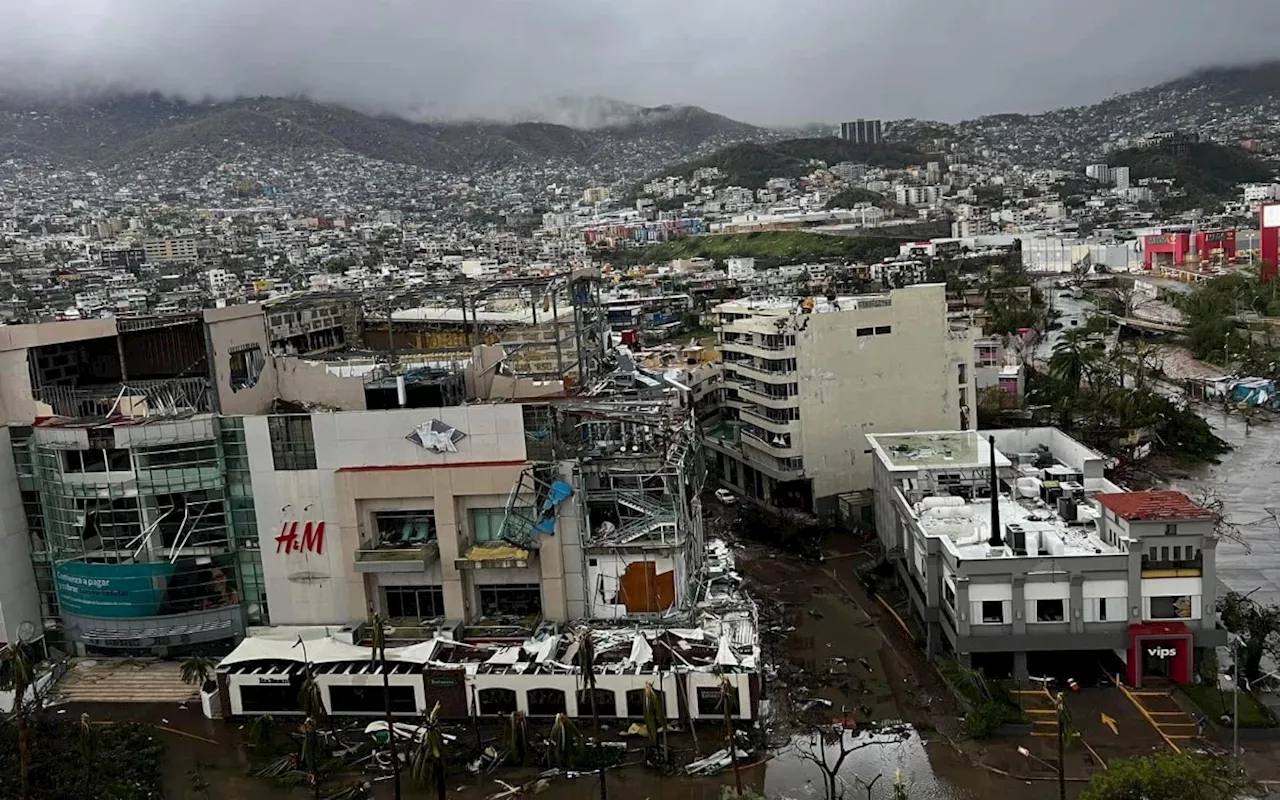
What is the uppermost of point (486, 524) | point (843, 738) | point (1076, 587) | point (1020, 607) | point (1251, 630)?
point (486, 524)

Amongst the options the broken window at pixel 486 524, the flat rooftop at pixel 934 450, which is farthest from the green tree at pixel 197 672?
the flat rooftop at pixel 934 450

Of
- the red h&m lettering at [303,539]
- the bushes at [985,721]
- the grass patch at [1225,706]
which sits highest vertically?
the red h&m lettering at [303,539]

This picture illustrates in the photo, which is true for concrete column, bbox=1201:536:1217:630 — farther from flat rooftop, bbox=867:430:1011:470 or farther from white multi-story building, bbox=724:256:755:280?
white multi-story building, bbox=724:256:755:280

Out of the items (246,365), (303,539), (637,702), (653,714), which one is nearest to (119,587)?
(303,539)

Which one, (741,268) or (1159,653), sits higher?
(741,268)

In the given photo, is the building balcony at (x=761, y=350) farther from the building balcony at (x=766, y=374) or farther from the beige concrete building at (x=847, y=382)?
the building balcony at (x=766, y=374)

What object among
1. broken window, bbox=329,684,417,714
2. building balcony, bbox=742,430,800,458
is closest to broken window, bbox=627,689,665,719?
broken window, bbox=329,684,417,714

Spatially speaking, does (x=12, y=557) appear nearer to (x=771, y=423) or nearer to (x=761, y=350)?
(x=771, y=423)
